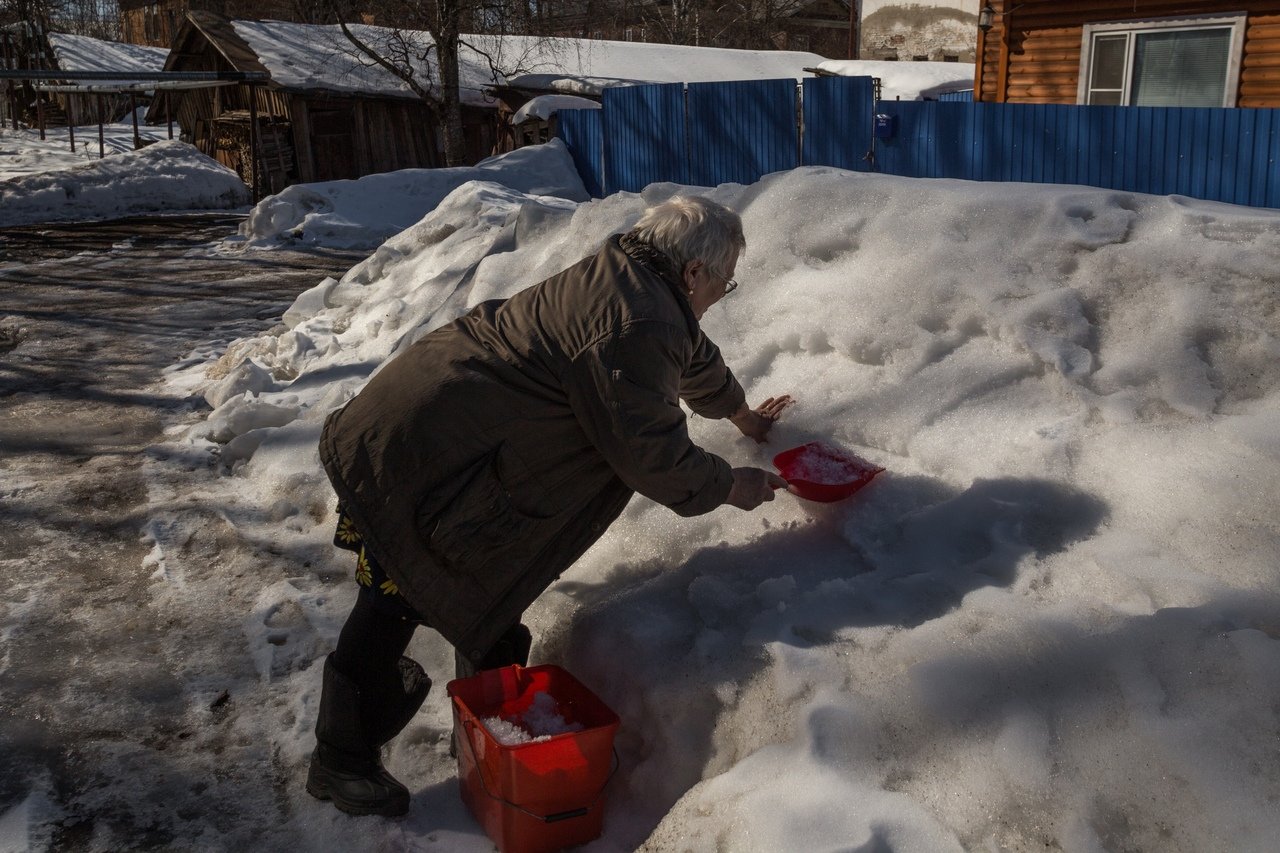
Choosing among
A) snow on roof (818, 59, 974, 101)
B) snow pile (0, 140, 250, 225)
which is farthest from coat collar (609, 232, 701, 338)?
snow on roof (818, 59, 974, 101)

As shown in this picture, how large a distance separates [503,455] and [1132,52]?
35.9ft

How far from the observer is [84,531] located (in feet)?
14.3

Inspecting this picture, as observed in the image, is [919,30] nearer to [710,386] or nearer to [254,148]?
[254,148]

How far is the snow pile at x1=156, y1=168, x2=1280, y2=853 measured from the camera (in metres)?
2.18

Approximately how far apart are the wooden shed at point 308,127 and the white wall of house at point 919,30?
30.3 feet

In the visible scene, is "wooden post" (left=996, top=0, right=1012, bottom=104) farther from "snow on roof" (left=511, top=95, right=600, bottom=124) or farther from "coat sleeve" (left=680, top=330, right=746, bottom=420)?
"coat sleeve" (left=680, top=330, right=746, bottom=420)

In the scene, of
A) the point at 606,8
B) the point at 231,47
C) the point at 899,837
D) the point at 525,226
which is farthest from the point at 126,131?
the point at 899,837

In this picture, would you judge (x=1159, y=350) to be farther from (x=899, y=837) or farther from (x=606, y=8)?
(x=606, y=8)

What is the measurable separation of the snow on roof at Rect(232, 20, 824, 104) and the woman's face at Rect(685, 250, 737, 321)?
60.3 feet

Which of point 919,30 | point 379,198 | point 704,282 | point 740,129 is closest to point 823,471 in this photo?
point 704,282

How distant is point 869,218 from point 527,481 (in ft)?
6.93

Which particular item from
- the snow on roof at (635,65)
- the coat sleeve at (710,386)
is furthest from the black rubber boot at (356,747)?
the snow on roof at (635,65)

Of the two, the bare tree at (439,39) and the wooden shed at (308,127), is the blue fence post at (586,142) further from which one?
the wooden shed at (308,127)

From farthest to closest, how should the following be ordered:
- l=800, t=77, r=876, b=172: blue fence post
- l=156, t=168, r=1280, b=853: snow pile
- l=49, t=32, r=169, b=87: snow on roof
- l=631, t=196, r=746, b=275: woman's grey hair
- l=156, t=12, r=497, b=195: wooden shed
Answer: l=49, t=32, r=169, b=87: snow on roof < l=156, t=12, r=497, b=195: wooden shed < l=800, t=77, r=876, b=172: blue fence post < l=631, t=196, r=746, b=275: woman's grey hair < l=156, t=168, r=1280, b=853: snow pile
